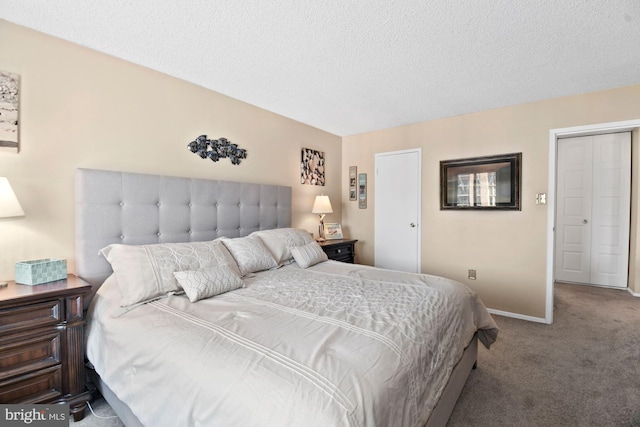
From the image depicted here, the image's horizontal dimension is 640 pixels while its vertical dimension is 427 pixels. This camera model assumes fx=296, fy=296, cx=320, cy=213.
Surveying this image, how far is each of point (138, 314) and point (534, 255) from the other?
3678 mm

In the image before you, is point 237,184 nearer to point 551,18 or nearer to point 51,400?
point 51,400

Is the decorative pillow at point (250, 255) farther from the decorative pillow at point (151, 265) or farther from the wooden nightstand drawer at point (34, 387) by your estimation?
the wooden nightstand drawer at point (34, 387)

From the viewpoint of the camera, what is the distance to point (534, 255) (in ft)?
10.5

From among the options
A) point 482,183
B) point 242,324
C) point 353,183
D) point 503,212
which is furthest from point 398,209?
point 242,324

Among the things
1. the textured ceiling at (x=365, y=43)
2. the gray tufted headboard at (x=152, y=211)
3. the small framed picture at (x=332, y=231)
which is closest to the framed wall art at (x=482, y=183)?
the textured ceiling at (x=365, y=43)

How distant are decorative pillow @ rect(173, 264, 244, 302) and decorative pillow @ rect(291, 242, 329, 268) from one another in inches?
31.3

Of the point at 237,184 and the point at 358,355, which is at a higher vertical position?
the point at 237,184

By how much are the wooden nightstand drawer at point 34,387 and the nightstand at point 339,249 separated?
238 centimetres

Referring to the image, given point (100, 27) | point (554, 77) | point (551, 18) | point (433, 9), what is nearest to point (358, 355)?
point (433, 9)

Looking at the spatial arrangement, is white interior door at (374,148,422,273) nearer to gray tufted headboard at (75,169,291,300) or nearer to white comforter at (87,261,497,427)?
gray tufted headboard at (75,169,291,300)

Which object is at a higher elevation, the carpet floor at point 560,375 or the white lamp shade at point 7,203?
the white lamp shade at point 7,203

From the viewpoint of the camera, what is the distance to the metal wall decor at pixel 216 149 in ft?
8.95

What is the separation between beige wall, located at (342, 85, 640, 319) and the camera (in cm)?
302

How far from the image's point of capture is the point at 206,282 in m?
1.85
